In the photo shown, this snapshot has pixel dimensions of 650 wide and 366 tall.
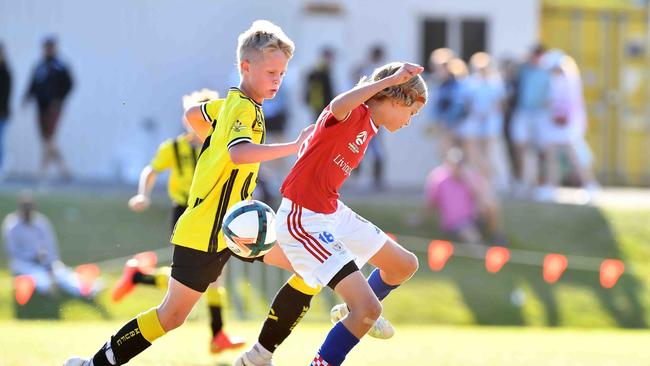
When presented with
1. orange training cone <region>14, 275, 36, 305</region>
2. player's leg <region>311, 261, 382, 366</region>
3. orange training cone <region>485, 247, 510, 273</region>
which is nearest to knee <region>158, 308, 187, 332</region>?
player's leg <region>311, 261, 382, 366</region>

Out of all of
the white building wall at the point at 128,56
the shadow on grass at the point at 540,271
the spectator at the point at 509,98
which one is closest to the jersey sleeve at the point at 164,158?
the shadow on grass at the point at 540,271

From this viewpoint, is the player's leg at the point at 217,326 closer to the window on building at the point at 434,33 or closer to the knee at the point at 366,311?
the knee at the point at 366,311

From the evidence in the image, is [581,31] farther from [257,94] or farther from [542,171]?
[257,94]

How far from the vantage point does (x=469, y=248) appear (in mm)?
17562

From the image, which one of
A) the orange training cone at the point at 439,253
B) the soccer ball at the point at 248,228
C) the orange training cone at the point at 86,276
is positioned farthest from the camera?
the orange training cone at the point at 439,253

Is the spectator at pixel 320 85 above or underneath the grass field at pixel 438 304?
above

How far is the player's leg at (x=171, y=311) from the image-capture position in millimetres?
6906

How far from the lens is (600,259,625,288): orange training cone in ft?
55.4

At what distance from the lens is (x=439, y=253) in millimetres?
17125

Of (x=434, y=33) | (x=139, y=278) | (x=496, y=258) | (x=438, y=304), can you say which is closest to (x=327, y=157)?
(x=139, y=278)

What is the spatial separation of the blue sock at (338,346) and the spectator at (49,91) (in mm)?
13039

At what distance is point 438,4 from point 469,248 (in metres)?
5.74

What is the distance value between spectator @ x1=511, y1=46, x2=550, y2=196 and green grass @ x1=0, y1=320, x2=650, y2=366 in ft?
19.6

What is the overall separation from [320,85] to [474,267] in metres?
3.61
